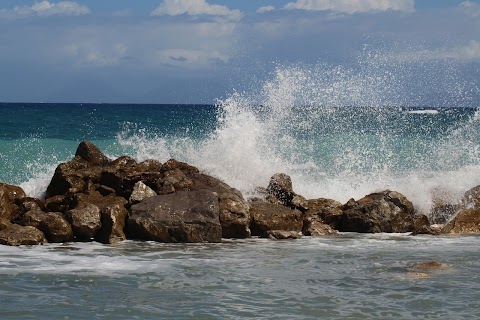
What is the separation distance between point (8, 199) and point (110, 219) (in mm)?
2292

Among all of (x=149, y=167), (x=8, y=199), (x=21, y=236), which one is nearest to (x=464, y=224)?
(x=149, y=167)

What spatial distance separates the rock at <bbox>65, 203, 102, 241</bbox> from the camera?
1276cm

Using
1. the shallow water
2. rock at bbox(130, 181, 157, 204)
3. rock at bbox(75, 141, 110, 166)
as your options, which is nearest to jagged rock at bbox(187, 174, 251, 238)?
the shallow water

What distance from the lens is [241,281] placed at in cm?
959

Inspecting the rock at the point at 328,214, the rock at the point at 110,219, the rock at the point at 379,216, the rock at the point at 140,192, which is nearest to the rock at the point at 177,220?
the rock at the point at 110,219

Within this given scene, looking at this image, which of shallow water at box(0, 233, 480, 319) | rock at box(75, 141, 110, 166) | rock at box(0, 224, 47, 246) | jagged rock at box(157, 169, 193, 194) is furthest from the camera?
rock at box(75, 141, 110, 166)

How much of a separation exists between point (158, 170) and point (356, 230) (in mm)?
3917

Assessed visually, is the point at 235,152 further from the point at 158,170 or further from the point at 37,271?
the point at 37,271

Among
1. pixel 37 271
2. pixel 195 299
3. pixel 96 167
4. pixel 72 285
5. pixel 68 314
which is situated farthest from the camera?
pixel 96 167

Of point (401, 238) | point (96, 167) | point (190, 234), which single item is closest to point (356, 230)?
point (401, 238)

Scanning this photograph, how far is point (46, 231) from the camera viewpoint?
12.7 meters

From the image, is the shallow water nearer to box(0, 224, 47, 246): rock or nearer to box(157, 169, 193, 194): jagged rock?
box(0, 224, 47, 246): rock

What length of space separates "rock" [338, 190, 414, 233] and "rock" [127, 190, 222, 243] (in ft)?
9.47

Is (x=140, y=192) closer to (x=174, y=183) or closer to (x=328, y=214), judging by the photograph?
(x=174, y=183)
